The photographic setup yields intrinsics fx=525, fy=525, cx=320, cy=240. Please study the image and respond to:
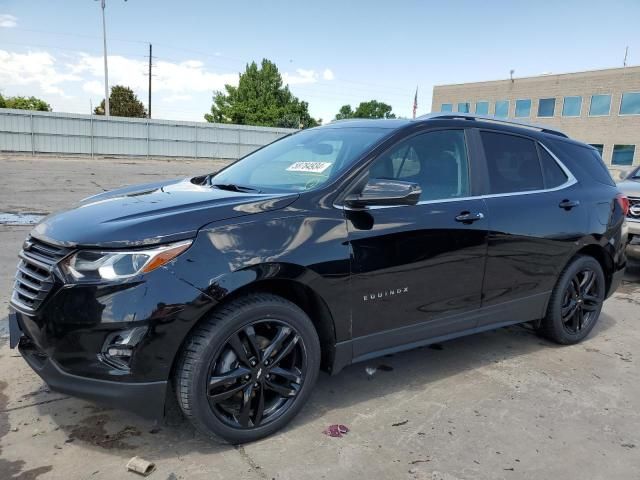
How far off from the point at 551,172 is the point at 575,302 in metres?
1.13

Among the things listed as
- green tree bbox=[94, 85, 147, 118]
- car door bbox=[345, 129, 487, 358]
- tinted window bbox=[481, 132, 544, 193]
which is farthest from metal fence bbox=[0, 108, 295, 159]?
green tree bbox=[94, 85, 147, 118]

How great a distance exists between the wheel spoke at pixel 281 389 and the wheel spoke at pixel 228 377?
16 cm

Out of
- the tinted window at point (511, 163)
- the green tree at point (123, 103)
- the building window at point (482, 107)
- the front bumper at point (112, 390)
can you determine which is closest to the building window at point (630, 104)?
the building window at point (482, 107)

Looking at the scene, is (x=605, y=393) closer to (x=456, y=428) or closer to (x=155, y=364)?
(x=456, y=428)

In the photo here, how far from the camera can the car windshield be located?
3.19 meters

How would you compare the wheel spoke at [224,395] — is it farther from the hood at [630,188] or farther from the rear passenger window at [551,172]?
the hood at [630,188]

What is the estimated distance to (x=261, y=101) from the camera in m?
54.9

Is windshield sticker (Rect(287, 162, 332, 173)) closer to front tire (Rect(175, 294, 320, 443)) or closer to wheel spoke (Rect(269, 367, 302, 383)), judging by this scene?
front tire (Rect(175, 294, 320, 443))

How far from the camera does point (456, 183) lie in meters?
3.53

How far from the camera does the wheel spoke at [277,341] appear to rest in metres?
2.73

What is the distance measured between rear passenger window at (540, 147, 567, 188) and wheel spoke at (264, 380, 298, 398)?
8.41ft

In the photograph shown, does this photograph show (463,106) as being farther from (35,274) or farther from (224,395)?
(35,274)

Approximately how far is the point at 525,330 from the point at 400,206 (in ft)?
7.99

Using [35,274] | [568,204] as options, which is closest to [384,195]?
[35,274]
